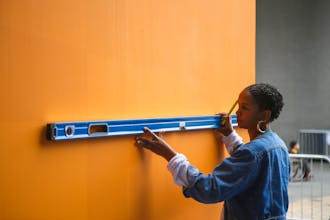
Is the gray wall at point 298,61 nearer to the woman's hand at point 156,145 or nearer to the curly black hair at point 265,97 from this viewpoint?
the curly black hair at point 265,97

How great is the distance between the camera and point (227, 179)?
1766mm

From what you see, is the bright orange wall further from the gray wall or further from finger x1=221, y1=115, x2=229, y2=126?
the gray wall

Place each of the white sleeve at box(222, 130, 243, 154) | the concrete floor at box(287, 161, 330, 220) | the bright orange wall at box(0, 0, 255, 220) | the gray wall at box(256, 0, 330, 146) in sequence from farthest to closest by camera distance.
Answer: the gray wall at box(256, 0, 330, 146) < the concrete floor at box(287, 161, 330, 220) < the white sleeve at box(222, 130, 243, 154) < the bright orange wall at box(0, 0, 255, 220)

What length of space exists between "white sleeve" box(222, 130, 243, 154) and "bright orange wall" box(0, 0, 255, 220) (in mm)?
95

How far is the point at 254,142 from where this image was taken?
1.85 metres

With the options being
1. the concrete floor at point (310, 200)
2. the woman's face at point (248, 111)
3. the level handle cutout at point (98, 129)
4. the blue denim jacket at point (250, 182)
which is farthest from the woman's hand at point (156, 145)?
the concrete floor at point (310, 200)

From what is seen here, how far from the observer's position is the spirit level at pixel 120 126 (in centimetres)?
156

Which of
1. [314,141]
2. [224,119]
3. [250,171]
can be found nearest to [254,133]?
[250,171]

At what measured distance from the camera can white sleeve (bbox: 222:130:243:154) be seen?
8.23 feet

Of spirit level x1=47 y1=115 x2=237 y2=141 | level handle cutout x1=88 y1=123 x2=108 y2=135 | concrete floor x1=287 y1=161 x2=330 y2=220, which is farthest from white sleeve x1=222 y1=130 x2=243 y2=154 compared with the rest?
concrete floor x1=287 y1=161 x2=330 y2=220

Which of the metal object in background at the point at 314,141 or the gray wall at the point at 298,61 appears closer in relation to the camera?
the metal object in background at the point at 314,141

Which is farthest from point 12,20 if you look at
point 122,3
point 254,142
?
point 254,142

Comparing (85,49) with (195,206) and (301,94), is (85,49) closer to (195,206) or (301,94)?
(195,206)

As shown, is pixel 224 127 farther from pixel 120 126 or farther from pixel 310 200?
pixel 310 200
